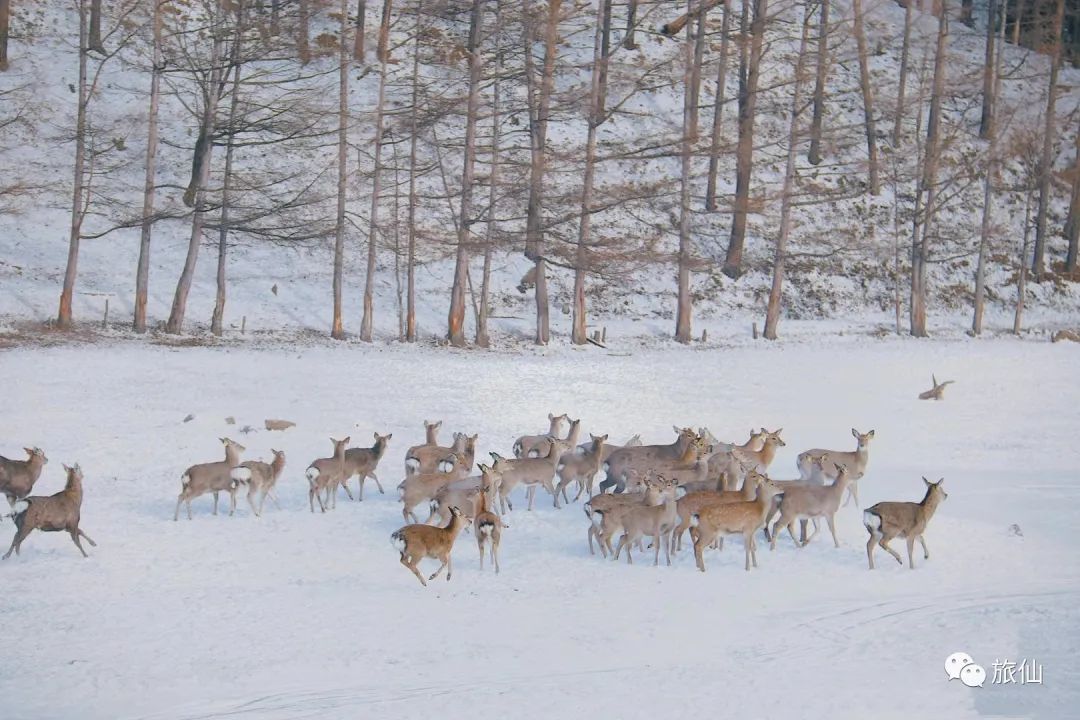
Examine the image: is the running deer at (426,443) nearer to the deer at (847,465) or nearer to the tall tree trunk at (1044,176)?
the deer at (847,465)

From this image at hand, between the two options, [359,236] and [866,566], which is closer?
[866,566]

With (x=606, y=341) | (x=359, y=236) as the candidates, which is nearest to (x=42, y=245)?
(x=359, y=236)

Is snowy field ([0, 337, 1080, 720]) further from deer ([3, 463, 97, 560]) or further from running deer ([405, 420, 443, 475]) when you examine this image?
running deer ([405, 420, 443, 475])

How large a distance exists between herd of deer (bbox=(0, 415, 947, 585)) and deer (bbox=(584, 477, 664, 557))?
0.05 ft

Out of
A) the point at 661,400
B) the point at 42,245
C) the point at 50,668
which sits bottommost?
the point at 50,668

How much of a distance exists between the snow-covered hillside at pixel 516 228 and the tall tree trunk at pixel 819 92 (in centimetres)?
64

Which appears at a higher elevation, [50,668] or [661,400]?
[661,400]

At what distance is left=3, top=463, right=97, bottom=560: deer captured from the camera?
43.9 feet

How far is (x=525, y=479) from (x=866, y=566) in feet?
16.2

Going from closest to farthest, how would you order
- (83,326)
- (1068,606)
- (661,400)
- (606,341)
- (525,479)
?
(1068,606) → (525,479) → (661,400) → (83,326) → (606,341)

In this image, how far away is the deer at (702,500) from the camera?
14.2 m

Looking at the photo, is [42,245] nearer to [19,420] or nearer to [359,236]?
[359,236]

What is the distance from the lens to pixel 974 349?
3162 centimetres

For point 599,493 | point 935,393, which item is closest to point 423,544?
point 599,493
